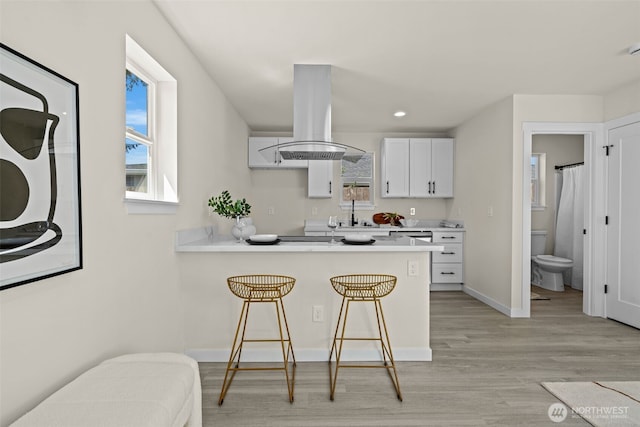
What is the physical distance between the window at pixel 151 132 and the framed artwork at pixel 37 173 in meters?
0.74

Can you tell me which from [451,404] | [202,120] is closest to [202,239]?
[202,120]

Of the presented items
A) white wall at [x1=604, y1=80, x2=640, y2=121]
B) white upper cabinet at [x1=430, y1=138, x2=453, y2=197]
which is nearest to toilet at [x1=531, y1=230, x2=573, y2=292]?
white upper cabinet at [x1=430, y1=138, x2=453, y2=197]

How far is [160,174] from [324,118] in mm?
1479

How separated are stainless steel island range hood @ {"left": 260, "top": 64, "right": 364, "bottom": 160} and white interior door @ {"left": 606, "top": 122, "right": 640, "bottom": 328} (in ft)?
9.93

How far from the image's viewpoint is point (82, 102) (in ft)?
5.10

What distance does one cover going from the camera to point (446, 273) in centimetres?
533

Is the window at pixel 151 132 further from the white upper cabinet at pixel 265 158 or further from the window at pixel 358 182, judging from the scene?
the window at pixel 358 182

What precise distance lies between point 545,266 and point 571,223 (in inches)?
32.3

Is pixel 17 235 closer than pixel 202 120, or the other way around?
pixel 17 235

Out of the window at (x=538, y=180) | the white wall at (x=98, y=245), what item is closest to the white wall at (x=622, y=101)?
the window at (x=538, y=180)

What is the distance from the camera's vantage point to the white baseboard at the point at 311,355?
283cm

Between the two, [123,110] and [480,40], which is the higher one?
[480,40]

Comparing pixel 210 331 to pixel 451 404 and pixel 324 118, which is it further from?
pixel 324 118

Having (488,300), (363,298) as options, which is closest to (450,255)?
(488,300)
